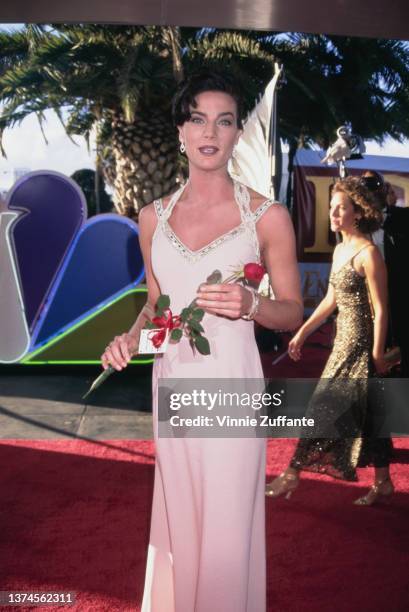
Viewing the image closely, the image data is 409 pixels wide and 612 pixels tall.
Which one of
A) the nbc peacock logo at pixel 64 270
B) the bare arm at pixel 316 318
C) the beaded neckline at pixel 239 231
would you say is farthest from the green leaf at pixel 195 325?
the nbc peacock logo at pixel 64 270

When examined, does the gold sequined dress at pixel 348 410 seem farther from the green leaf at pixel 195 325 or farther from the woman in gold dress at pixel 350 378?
the green leaf at pixel 195 325

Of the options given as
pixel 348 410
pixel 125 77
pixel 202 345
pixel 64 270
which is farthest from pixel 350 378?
pixel 125 77

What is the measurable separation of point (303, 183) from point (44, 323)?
14.1 feet

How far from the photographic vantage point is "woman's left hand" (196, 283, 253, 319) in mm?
1619

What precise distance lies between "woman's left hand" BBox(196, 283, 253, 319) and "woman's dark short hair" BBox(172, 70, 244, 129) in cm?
60

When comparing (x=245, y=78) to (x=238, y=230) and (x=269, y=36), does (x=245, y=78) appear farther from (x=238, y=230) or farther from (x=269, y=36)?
(x=238, y=230)

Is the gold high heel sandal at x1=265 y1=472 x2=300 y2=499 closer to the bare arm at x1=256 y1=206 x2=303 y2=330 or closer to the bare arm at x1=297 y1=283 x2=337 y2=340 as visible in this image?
the bare arm at x1=297 y1=283 x2=337 y2=340

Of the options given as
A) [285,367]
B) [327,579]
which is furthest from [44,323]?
[327,579]

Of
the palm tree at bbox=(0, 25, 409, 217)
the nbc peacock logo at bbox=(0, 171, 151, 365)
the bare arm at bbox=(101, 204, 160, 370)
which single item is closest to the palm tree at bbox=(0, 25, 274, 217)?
the palm tree at bbox=(0, 25, 409, 217)

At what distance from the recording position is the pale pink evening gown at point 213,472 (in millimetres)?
1865

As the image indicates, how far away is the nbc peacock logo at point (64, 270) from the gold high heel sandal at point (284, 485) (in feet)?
12.3

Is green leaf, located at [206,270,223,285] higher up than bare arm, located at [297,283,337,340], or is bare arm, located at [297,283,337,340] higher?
green leaf, located at [206,270,223,285]

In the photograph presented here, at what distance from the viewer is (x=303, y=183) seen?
929cm

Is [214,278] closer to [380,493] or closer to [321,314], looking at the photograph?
[321,314]
